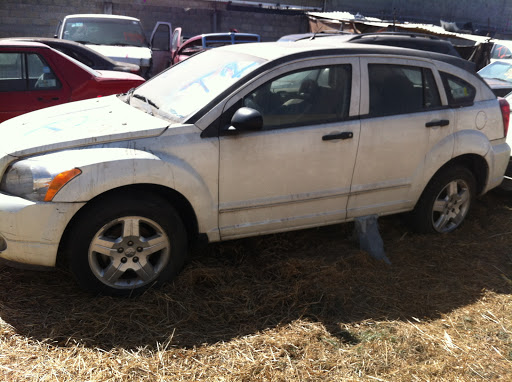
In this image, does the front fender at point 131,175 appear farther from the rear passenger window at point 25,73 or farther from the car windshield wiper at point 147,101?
the rear passenger window at point 25,73

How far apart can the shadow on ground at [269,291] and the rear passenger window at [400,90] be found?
1.18 m

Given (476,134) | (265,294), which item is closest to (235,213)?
→ (265,294)

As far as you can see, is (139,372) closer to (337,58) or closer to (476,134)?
(337,58)

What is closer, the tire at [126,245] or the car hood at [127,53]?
the tire at [126,245]

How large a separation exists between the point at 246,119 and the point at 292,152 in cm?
52

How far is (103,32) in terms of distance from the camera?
1279 cm

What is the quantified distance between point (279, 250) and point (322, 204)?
58 centimetres

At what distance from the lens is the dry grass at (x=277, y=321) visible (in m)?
3.28

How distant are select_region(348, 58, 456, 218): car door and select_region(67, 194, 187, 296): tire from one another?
1542 millimetres

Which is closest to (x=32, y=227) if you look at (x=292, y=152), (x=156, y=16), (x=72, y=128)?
(x=72, y=128)

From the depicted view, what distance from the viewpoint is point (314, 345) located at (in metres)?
3.51

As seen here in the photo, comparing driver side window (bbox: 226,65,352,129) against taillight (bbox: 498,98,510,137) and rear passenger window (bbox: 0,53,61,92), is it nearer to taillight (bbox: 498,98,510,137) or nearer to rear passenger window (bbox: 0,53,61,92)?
taillight (bbox: 498,98,510,137)

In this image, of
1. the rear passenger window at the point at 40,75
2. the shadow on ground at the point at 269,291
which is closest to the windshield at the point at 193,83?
the shadow on ground at the point at 269,291

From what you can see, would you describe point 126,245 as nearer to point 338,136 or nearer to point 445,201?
point 338,136
